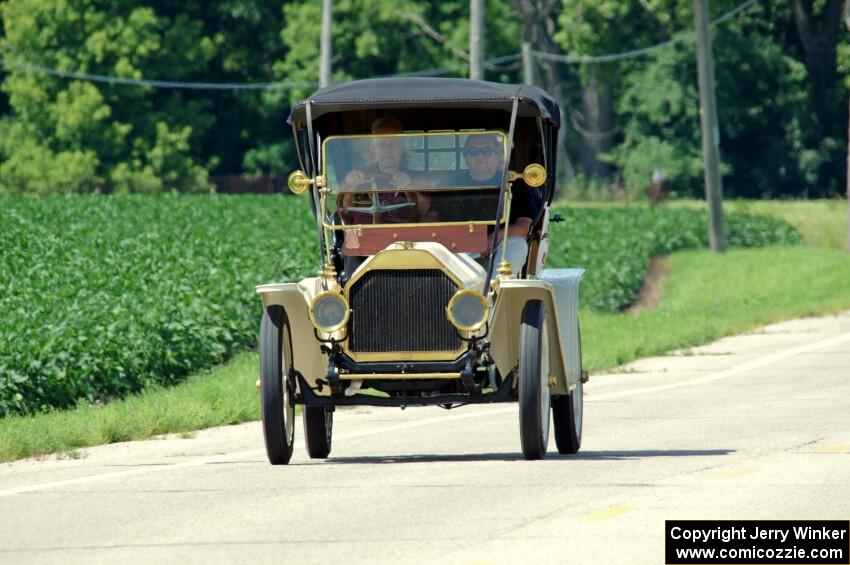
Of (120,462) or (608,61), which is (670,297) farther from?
(608,61)

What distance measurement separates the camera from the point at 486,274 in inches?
486

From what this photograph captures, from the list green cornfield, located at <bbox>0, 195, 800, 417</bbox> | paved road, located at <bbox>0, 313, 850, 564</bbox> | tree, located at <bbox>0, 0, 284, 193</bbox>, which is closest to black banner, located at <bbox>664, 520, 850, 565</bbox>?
paved road, located at <bbox>0, 313, 850, 564</bbox>

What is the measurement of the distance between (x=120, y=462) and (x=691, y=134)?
69.0 meters

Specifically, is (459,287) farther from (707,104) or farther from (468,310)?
(707,104)

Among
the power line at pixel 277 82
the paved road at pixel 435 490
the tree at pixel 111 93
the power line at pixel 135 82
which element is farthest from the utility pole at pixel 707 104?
the power line at pixel 135 82

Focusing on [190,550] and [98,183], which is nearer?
[190,550]

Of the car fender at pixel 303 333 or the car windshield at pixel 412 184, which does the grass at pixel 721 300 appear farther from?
the car fender at pixel 303 333

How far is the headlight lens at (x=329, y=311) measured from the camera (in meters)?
11.8

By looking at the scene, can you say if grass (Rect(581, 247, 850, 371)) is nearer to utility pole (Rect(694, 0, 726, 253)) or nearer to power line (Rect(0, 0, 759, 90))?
utility pole (Rect(694, 0, 726, 253))

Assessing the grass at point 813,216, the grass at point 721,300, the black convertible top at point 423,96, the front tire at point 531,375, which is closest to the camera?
the front tire at point 531,375

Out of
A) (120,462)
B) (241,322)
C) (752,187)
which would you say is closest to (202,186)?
(752,187)

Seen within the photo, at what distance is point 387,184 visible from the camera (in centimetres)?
1301

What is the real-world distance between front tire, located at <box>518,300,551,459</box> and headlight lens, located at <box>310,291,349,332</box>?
112cm

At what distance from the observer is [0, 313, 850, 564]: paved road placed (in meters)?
8.58
